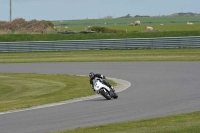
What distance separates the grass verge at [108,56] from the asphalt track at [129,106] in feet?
33.7

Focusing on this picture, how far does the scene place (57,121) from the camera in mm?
15766

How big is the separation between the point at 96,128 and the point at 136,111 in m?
3.27

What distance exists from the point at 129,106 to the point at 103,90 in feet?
8.24

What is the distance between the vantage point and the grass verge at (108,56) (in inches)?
1632

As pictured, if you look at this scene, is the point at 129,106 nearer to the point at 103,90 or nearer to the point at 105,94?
the point at 105,94

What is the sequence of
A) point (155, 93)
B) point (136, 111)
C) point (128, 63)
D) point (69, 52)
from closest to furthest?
point (136, 111)
point (155, 93)
point (128, 63)
point (69, 52)

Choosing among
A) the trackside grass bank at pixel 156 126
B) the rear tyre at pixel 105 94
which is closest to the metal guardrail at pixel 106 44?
the rear tyre at pixel 105 94

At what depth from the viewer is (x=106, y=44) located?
51.6m

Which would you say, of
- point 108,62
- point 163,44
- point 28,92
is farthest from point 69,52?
point 28,92

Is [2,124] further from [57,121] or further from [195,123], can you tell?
[195,123]

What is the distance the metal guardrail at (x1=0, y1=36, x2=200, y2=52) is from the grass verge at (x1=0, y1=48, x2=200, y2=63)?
3.04 ft

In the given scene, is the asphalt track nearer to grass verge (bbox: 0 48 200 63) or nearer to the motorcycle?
the motorcycle

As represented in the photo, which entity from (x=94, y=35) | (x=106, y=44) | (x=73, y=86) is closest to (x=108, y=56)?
(x=106, y=44)

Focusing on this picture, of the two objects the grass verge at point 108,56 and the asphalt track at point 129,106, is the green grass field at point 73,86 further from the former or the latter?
the asphalt track at point 129,106
